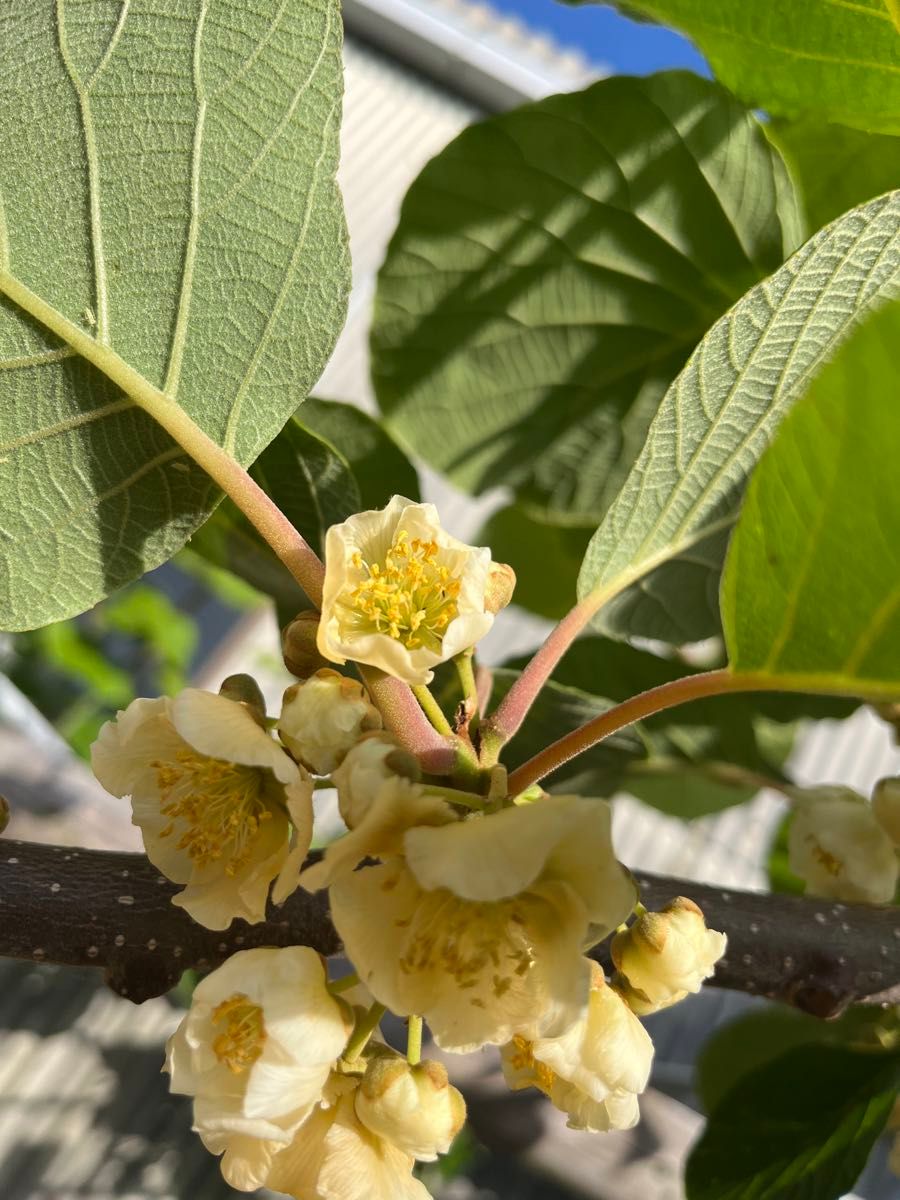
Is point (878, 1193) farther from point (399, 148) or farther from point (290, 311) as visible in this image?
point (399, 148)

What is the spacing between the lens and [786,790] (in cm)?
88

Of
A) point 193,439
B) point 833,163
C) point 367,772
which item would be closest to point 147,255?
point 193,439

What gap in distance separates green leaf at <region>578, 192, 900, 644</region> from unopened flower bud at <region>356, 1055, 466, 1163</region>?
0.88 feet

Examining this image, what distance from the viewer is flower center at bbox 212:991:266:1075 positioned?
0.46 metres

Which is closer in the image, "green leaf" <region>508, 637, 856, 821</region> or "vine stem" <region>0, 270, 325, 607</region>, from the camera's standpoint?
"vine stem" <region>0, 270, 325, 607</region>

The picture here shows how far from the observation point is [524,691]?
55 centimetres

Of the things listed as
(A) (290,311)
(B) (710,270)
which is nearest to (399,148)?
(B) (710,270)

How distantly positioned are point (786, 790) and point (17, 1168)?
3.46 ft

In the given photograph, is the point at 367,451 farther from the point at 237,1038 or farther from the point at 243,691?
the point at 237,1038

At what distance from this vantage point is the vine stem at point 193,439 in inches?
21.2

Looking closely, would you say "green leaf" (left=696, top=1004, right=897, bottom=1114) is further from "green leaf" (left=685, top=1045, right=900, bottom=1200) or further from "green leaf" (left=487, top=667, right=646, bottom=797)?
"green leaf" (left=487, top=667, right=646, bottom=797)

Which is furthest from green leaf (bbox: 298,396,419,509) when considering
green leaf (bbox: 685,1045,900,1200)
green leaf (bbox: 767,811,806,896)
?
green leaf (bbox: 767,811,806,896)

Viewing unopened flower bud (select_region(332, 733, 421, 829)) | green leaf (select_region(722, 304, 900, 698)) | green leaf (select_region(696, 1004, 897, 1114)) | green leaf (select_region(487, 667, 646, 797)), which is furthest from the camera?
green leaf (select_region(696, 1004, 897, 1114))

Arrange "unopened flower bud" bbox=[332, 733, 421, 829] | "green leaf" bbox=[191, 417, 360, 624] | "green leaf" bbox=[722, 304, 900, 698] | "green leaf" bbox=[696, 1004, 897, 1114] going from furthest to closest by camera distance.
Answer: "green leaf" bbox=[696, 1004, 897, 1114] < "green leaf" bbox=[191, 417, 360, 624] < "unopened flower bud" bbox=[332, 733, 421, 829] < "green leaf" bbox=[722, 304, 900, 698]
